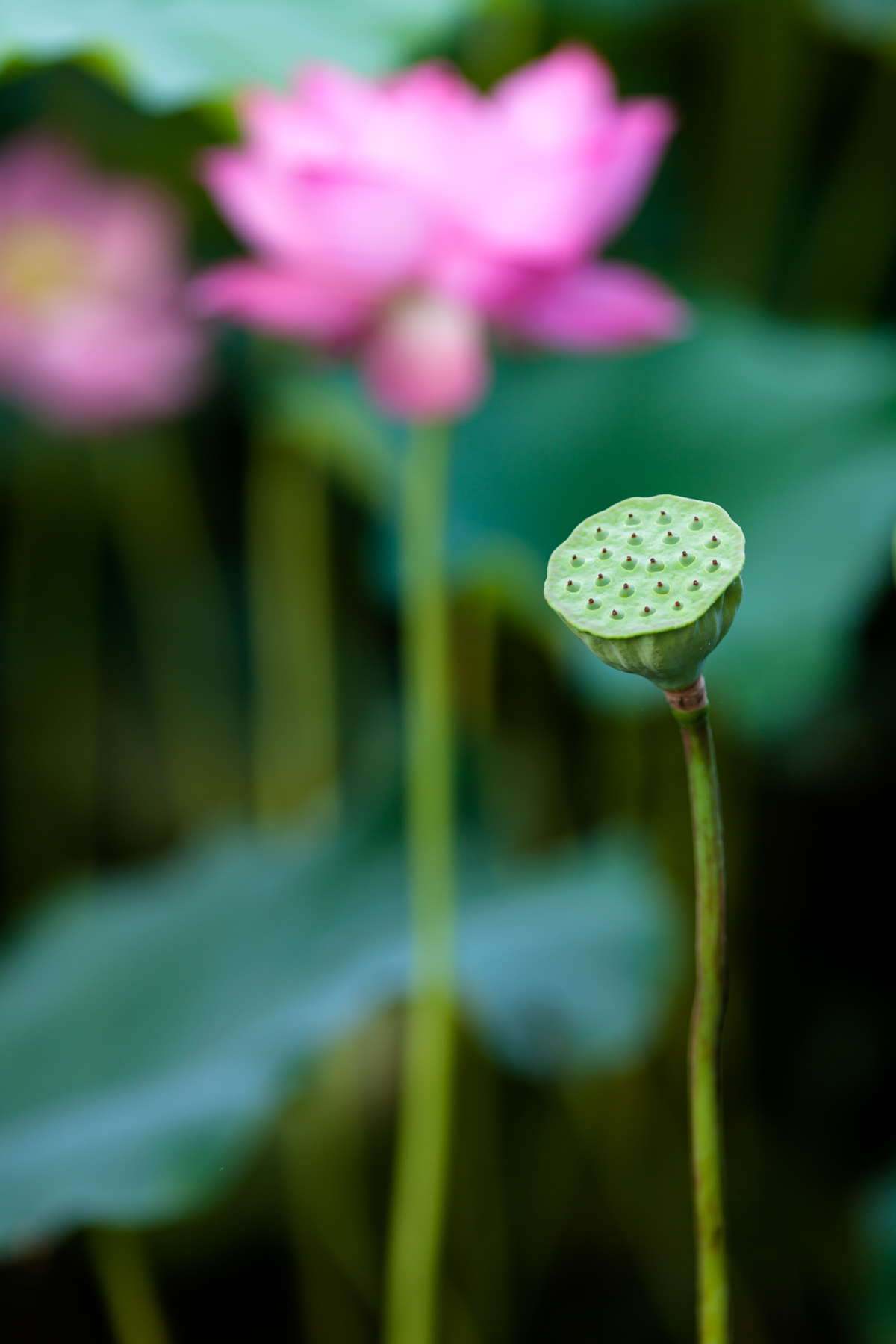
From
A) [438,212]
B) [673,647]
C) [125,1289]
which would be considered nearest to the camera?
[673,647]

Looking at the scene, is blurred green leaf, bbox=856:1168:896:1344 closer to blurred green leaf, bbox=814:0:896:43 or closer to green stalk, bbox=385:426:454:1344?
green stalk, bbox=385:426:454:1344

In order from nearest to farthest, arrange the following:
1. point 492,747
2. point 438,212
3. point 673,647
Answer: point 673,647 → point 438,212 → point 492,747

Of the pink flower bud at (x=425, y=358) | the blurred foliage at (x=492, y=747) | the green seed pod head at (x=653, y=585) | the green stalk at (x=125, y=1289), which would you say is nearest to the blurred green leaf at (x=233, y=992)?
the blurred foliage at (x=492, y=747)

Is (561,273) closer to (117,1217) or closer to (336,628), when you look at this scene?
(117,1217)

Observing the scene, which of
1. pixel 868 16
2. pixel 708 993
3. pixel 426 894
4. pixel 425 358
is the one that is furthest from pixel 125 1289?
Result: pixel 868 16

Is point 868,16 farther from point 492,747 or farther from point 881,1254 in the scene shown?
point 881,1254

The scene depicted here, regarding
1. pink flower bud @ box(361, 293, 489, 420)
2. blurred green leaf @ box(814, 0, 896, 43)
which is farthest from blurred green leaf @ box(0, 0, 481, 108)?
blurred green leaf @ box(814, 0, 896, 43)

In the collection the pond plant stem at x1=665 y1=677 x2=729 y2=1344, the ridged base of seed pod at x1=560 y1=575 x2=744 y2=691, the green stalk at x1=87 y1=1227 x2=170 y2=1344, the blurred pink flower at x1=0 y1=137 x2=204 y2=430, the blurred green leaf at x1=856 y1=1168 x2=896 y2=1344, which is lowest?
the green stalk at x1=87 y1=1227 x2=170 y2=1344
